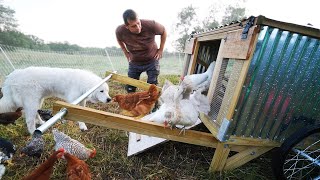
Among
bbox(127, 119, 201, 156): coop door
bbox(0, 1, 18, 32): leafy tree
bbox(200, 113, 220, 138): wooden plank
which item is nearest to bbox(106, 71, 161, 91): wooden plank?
bbox(127, 119, 201, 156): coop door

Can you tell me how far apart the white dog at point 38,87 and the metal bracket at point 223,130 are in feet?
6.55

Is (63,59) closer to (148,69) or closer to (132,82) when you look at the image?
(148,69)

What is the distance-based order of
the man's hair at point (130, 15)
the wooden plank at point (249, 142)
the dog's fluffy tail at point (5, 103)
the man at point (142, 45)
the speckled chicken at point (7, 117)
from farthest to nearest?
the man at point (142, 45), the man's hair at point (130, 15), the dog's fluffy tail at point (5, 103), the speckled chicken at point (7, 117), the wooden plank at point (249, 142)

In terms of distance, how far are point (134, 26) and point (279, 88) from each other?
9.27ft

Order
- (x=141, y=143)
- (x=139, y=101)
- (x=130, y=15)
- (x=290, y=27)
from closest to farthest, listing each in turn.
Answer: (x=290, y=27) → (x=139, y=101) → (x=141, y=143) → (x=130, y=15)

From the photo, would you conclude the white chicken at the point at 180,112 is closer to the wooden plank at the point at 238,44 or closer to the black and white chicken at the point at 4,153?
the wooden plank at the point at 238,44

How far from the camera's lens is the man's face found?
3.97 metres

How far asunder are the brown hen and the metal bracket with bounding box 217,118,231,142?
920mm

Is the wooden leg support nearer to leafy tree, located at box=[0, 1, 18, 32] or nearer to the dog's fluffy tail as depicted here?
the dog's fluffy tail

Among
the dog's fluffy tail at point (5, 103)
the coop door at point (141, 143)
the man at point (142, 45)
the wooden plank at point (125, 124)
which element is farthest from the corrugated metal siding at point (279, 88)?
the dog's fluffy tail at point (5, 103)

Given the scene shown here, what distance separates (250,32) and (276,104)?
0.82m

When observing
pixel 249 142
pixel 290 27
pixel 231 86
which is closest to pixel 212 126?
pixel 249 142

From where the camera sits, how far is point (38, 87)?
337 centimetres

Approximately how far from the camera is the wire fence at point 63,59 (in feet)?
21.5
